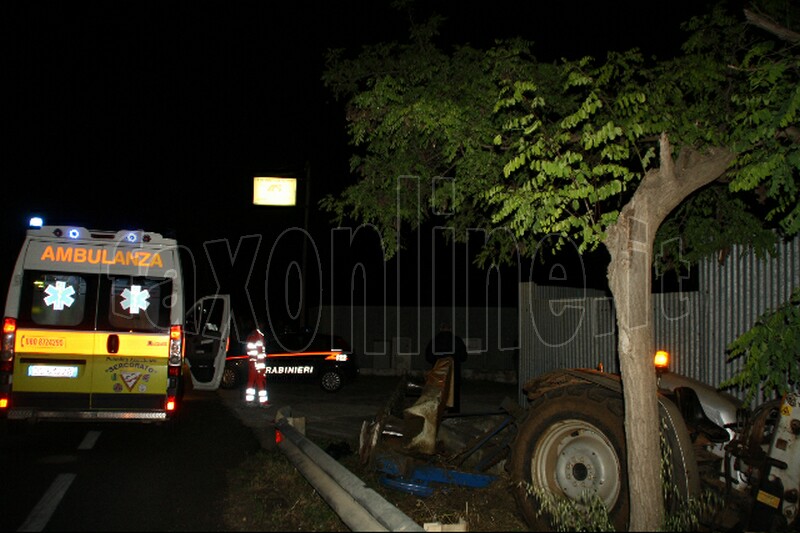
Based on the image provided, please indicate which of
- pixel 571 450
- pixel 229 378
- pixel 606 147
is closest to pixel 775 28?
pixel 606 147

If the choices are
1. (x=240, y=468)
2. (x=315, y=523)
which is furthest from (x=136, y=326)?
(x=315, y=523)

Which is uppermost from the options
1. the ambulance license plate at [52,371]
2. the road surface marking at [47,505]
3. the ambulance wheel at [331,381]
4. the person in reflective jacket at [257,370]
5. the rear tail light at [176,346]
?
the rear tail light at [176,346]

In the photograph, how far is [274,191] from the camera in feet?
76.4

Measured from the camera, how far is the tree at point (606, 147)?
4.98m

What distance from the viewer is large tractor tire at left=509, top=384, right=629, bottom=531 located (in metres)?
5.54

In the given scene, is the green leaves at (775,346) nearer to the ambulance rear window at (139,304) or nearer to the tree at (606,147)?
the tree at (606,147)

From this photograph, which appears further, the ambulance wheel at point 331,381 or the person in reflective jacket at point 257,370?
the ambulance wheel at point 331,381

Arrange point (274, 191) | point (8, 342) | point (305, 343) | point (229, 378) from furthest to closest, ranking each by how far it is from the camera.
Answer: point (274, 191) < point (305, 343) < point (229, 378) < point (8, 342)

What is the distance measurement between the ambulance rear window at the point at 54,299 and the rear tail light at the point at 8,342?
18 cm

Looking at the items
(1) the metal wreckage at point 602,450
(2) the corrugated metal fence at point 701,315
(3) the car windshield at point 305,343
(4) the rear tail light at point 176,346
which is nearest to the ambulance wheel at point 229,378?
(3) the car windshield at point 305,343

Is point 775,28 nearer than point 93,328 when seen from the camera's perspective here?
Yes

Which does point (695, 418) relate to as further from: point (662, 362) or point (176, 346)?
point (176, 346)

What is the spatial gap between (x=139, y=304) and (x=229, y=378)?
7.35 meters

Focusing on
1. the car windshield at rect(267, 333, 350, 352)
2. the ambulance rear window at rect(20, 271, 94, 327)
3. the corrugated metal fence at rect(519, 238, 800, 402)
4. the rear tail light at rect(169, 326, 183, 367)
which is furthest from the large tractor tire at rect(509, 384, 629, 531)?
the car windshield at rect(267, 333, 350, 352)
